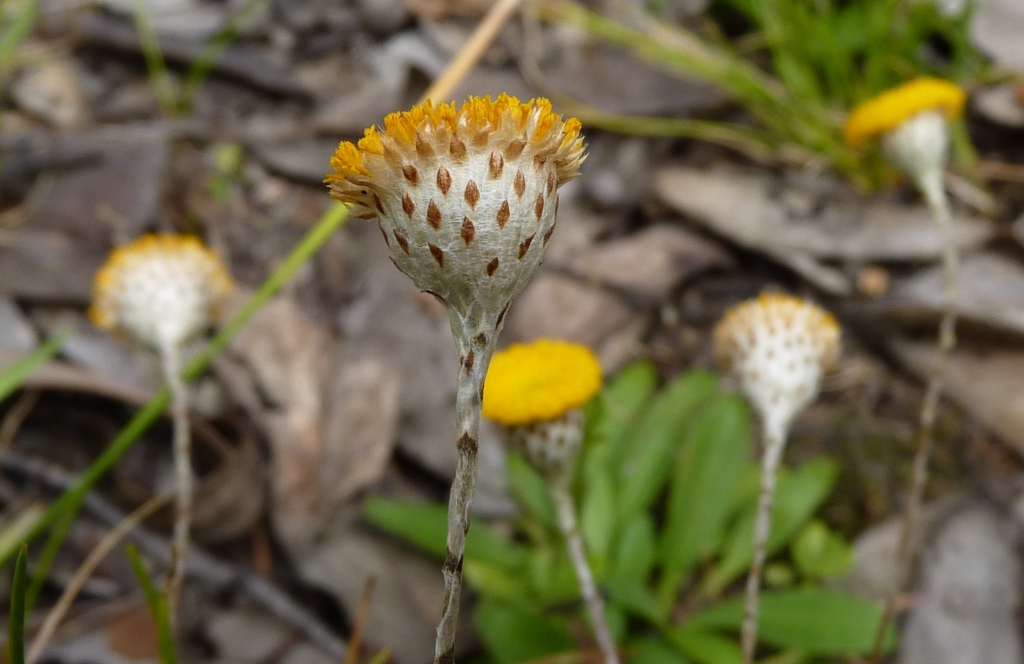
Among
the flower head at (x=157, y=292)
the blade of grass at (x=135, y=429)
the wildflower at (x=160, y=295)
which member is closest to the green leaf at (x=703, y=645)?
the wildflower at (x=160, y=295)

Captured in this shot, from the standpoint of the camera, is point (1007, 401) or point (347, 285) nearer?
point (1007, 401)

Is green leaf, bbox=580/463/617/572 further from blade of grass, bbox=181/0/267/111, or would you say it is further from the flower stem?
blade of grass, bbox=181/0/267/111

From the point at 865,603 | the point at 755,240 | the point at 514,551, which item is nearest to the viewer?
the point at 865,603

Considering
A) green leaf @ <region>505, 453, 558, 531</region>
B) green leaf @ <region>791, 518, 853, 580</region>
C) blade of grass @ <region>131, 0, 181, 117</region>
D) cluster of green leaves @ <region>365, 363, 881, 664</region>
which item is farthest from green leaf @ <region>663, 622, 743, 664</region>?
blade of grass @ <region>131, 0, 181, 117</region>

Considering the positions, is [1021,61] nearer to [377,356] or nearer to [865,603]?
[865,603]

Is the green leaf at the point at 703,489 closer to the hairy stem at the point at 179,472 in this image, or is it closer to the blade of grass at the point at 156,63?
the hairy stem at the point at 179,472

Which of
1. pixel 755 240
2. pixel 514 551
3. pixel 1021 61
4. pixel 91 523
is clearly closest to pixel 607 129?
pixel 755 240
